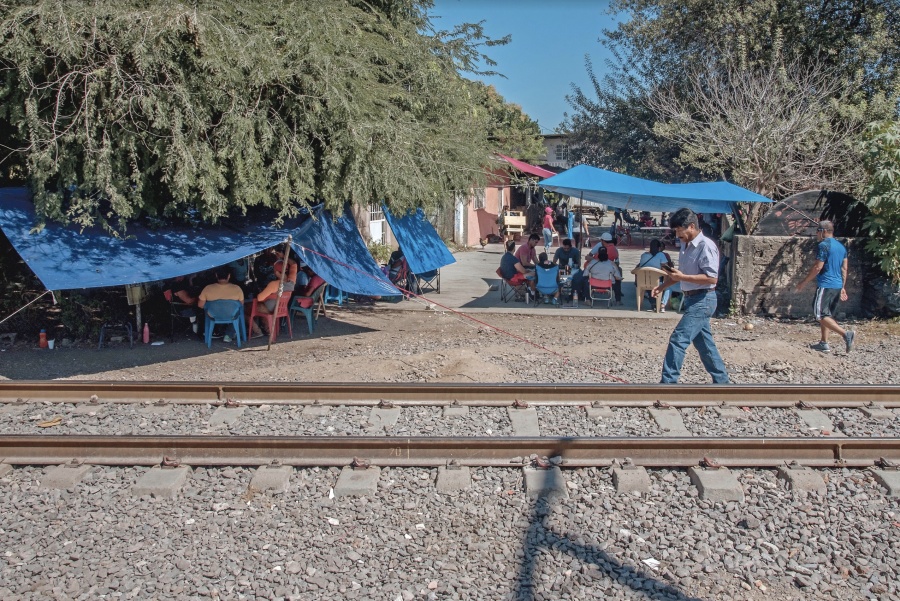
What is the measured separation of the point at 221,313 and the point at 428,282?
18.3 feet

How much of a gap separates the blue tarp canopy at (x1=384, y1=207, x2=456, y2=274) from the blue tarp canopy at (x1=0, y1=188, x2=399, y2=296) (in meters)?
2.11

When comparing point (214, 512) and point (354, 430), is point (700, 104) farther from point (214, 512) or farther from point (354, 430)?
point (214, 512)

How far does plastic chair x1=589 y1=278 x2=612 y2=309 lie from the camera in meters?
12.7

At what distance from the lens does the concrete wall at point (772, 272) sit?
39.0 feet

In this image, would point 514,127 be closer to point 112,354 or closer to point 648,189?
point 648,189

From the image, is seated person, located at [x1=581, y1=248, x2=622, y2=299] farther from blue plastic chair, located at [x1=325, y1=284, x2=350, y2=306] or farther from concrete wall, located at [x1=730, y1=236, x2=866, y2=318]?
blue plastic chair, located at [x1=325, y1=284, x2=350, y2=306]

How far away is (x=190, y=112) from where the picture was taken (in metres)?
8.22

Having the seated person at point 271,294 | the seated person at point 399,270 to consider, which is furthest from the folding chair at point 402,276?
the seated person at point 271,294

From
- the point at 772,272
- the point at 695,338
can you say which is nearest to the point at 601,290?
the point at 772,272

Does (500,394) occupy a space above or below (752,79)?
below

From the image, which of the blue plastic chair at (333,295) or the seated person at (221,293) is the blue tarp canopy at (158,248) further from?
the blue plastic chair at (333,295)

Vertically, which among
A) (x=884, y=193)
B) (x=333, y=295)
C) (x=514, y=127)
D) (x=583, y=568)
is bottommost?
(x=583, y=568)

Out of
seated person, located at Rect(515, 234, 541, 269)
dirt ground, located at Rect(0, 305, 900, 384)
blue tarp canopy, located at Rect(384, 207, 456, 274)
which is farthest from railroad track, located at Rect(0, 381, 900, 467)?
seated person, located at Rect(515, 234, 541, 269)

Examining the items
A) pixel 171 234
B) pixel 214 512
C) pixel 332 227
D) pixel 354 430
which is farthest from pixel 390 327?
pixel 214 512
